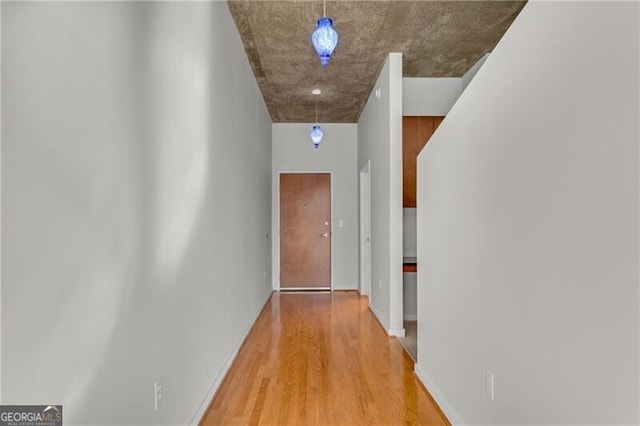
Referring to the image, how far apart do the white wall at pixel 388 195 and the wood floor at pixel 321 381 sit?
1.04ft

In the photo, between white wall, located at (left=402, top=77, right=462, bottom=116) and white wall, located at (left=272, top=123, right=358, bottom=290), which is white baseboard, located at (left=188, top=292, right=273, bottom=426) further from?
white wall, located at (left=402, top=77, right=462, bottom=116)

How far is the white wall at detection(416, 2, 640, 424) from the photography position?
0.97m

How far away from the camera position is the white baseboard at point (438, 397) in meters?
2.11

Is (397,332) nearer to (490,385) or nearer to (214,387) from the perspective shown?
(214,387)

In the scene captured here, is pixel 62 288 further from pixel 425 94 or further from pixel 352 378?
pixel 425 94

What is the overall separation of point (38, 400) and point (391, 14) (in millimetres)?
3376

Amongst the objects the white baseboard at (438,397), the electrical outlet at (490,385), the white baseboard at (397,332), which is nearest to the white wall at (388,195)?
the white baseboard at (397,332)

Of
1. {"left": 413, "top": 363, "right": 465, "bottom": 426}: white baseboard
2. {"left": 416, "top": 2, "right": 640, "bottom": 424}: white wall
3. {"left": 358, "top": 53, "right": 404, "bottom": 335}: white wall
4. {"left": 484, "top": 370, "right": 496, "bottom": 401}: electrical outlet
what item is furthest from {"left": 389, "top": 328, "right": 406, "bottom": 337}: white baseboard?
{"left": 484, "top": 370, "right": 496, "bottom": 401}: electrical outlet

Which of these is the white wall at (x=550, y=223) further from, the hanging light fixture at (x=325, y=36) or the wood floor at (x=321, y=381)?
the hanging light fixture at (x=325, y=36)

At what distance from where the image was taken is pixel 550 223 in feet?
4.17

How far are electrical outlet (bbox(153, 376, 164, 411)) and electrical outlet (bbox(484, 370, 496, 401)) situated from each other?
144 cm

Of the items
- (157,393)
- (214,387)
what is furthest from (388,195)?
(157,393)

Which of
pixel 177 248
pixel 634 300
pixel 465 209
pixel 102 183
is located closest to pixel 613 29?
pixel 634 300

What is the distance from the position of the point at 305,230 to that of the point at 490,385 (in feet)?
16.8
